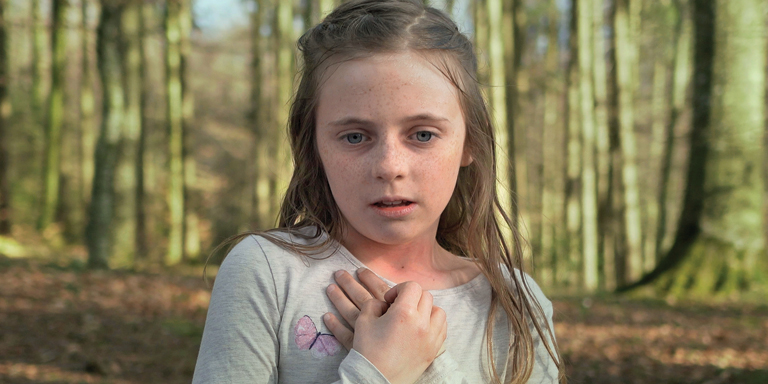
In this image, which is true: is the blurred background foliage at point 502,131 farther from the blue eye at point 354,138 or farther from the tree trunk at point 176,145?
the blue eye at point 354,138

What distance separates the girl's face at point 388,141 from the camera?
1.58m

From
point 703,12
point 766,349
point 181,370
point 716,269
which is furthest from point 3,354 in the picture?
point 703,12

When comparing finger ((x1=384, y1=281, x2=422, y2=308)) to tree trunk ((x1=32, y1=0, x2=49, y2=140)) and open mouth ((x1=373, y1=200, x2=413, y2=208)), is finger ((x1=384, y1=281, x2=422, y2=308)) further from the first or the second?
tree trunk ((x1=32, y1=0, x2=49, y2=140))

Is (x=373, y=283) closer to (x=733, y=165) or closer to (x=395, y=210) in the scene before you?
(x=395, y=210)

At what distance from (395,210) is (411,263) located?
221mm

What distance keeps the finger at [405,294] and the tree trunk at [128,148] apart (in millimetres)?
10260

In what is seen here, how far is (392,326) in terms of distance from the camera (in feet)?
4.86

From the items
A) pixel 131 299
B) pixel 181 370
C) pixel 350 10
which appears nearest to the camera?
pixel 350 10

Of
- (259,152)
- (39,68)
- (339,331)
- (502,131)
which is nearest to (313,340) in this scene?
(339,331)

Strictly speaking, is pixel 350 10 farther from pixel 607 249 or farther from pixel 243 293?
pixel 607 249

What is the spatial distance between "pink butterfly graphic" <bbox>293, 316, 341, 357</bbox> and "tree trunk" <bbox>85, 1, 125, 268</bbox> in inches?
394

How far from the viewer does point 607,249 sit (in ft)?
59.1

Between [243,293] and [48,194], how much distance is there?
65.9ft

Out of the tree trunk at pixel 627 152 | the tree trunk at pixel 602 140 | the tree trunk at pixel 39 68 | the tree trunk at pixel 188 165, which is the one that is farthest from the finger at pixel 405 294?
the tree trunk at pixel 39 68
